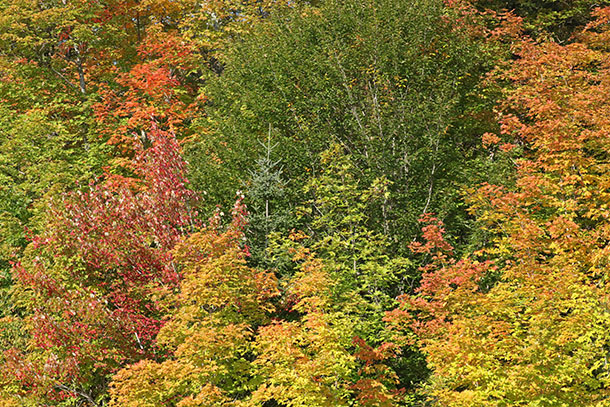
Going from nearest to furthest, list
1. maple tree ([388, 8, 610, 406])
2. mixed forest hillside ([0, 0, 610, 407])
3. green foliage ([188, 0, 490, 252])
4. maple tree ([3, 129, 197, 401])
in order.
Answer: maple tree ([388, 8, 610, 406]) < mixed forest hillside ([0, 0, 610, 407]) < maple tree ([3, 129, 197, 401]) < green foliage ([188, 0, 490, 252])

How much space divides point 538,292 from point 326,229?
6.74 metres

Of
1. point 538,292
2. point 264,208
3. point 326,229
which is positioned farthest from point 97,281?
point 538,292

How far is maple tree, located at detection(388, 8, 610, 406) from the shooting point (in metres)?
8.02

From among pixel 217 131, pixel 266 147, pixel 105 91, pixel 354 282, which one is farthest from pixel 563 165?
pixel 105 91

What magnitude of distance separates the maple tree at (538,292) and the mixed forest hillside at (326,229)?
68mm

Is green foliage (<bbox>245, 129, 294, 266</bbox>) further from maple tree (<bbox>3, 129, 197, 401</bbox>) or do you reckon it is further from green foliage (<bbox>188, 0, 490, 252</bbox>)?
maple tree (<bbox>3, 129, 197, 401</bbox>)

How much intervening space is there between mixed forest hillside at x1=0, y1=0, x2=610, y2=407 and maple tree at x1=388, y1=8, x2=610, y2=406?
0.07 metres

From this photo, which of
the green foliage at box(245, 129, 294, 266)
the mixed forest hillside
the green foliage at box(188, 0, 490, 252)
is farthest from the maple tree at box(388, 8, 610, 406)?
the green foliage at box(245, 129, 294, 266)

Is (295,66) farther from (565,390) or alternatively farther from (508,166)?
(565,390)

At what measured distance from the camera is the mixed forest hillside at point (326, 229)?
944 centimetres

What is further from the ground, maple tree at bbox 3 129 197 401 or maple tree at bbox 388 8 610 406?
maple tree at bbox 388 8 610 406

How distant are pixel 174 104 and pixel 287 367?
1480cm

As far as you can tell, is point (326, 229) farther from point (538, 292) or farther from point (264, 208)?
point (538, 292)

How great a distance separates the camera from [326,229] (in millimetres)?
14953
